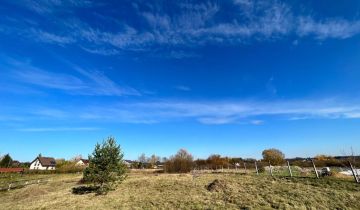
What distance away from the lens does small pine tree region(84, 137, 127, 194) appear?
25.0 meters

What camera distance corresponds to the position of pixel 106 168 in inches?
1006

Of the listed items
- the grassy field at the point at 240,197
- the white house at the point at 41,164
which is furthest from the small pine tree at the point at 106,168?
the white house at the point at 41,164

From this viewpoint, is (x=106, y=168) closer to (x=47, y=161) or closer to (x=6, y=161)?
(x=6, y=161)

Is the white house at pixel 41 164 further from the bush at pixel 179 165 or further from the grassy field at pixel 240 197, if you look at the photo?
the grassy field at pixel 240 197

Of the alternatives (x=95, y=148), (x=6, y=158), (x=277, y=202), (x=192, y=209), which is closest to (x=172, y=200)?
(x=192, y=209)

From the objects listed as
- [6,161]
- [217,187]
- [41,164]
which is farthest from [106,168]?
[41,164]

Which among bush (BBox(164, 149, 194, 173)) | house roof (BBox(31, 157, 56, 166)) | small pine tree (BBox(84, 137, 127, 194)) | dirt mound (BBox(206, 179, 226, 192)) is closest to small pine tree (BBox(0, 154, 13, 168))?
house roof (BBox(31, 157, 56, 166))

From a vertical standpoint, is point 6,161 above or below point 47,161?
below

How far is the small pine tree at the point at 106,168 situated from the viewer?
2505 cm

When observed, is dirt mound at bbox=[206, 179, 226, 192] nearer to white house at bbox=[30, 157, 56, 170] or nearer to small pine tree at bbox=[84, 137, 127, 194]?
small pine tree at bbox=[84, 137, 127, 194]

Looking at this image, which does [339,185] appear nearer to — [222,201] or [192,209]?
[222,201]

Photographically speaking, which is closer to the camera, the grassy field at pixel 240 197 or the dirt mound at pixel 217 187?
the grassy field at pixel 240 197

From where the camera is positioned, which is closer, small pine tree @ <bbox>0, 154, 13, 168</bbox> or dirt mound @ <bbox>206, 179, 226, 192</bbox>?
dirt mound @ <bbox>206, 179, 226, 192</bbox>

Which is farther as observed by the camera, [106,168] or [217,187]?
[106,168]
